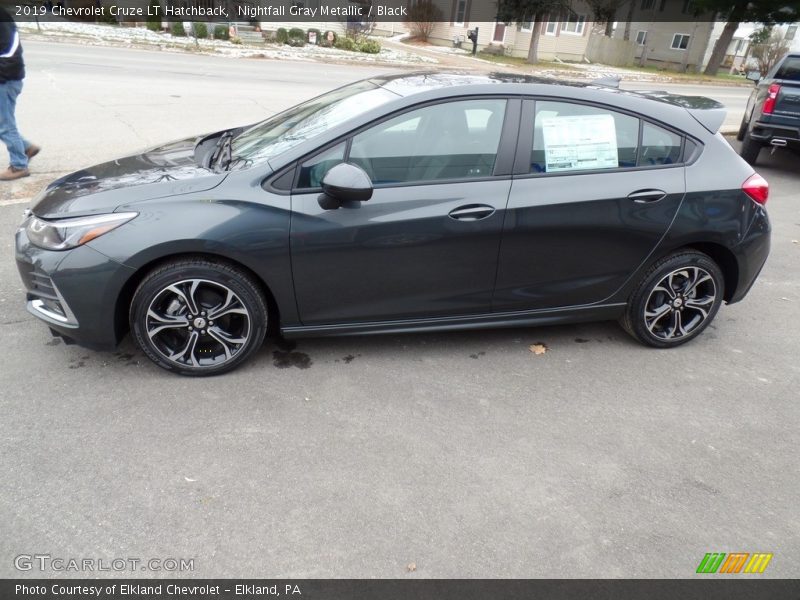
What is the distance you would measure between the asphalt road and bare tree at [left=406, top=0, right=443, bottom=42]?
38.6 meters

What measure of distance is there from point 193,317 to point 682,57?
47036 millimetres

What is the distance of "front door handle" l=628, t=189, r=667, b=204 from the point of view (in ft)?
11.7

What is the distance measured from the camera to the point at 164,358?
3.32 metres

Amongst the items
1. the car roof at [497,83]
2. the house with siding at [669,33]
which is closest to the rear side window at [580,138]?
the car roof at [497,83]

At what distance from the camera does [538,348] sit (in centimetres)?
399

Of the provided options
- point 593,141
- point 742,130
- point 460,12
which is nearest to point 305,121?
point 593,141

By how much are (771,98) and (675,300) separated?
6704 mm

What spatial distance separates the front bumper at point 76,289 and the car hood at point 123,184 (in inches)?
9.1

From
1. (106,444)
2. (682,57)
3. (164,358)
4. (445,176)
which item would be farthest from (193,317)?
(682,57)

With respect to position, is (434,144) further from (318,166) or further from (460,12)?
(460,12)

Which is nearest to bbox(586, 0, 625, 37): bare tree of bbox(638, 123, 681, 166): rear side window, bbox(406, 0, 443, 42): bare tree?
bbox(406, 0, 443, 42): bare tree

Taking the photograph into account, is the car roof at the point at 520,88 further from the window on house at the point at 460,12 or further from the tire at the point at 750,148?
the window on house at the point at 460,12

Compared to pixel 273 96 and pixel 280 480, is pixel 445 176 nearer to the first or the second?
pixel 280 480

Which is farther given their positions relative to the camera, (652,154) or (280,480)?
(652,154)
